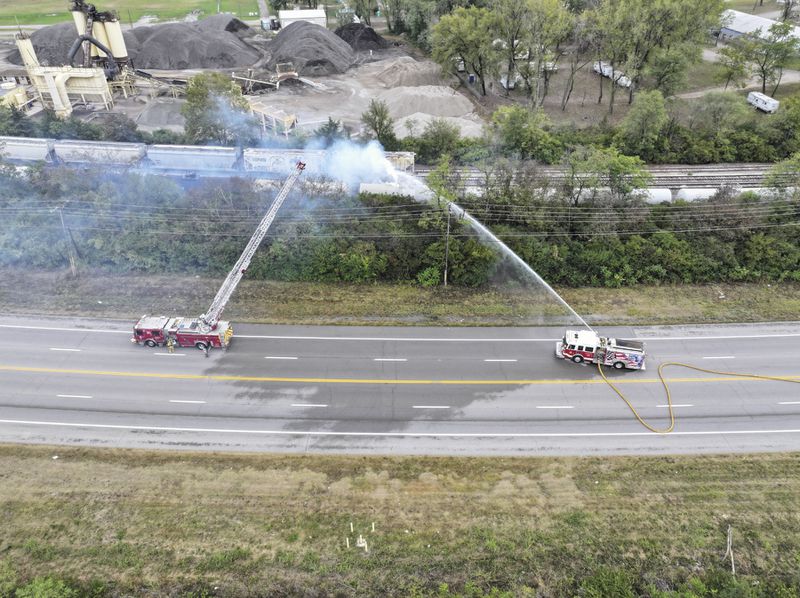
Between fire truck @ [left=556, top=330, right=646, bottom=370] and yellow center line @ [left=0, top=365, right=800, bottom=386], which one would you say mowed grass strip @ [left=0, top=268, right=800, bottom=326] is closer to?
fire truck @ [left=556, top=330, right=646, bottom=370]

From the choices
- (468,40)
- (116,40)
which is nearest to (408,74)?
(468,40)

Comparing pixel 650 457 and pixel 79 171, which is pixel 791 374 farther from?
pixel 79 171

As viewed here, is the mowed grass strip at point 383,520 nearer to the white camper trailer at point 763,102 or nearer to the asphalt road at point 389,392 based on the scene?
the asphalt road at point 389,392

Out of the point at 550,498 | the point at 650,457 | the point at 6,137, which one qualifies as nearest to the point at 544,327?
the point at 650,457

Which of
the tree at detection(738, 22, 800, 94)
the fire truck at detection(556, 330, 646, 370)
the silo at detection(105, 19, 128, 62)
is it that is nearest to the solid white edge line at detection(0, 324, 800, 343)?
the fire truck at detection(556, 330, 646, 370)

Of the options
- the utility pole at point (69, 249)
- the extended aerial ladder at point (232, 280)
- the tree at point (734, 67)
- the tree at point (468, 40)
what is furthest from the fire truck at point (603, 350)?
the tree at point (734, 67)

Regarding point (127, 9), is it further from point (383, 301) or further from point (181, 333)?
point (383, 301)

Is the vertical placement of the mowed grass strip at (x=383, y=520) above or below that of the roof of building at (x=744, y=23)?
below

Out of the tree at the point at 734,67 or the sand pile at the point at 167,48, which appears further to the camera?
the sand pile at the point at 167,48
